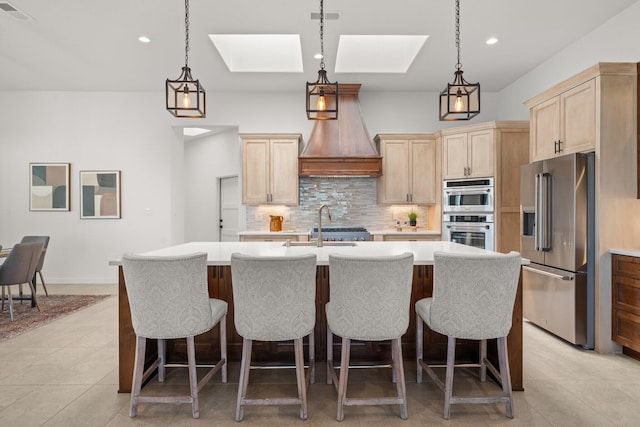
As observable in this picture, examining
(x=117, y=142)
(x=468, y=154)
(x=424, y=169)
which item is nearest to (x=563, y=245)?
(x=468, y=154)

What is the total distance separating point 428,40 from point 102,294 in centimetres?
550

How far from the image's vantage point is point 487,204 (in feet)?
15.9

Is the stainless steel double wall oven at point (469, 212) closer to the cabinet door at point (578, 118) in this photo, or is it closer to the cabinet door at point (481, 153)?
the cabinet door at point (481, 153)

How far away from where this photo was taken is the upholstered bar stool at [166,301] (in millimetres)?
2027

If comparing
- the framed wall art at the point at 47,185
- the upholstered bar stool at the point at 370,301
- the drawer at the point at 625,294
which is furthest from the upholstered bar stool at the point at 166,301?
the framed wall art at the point at 47,185

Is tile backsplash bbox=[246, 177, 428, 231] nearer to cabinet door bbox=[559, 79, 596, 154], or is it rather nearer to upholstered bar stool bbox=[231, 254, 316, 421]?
cabinet door bbox=[559, 79, 596, 154]

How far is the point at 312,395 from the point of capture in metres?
2.36

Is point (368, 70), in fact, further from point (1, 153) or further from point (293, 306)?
point (1, 153)

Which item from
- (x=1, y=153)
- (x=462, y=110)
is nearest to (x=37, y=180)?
(x=1, y=153)

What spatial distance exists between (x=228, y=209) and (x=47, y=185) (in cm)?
308

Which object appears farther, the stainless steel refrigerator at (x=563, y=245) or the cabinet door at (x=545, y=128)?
the cabinet door at (x=545, y=128)

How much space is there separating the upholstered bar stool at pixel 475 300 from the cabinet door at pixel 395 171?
3.58 m

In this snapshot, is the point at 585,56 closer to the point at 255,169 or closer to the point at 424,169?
the point at 424,169

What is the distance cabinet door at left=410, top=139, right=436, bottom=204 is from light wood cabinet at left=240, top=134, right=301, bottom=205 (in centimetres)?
180
